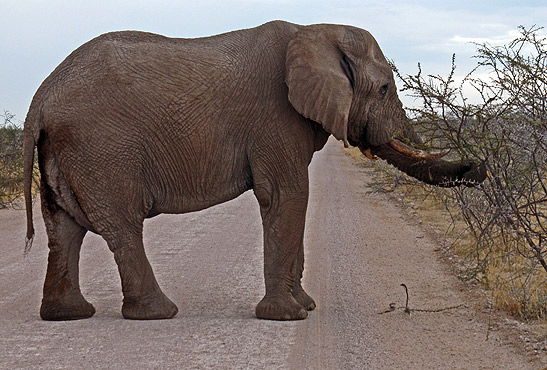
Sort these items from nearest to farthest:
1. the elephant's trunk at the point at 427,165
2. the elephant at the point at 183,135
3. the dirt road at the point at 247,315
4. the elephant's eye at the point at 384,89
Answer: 1. the dirt road at the point at 247,315
2. the elephant at the point at 183,135
3. the elephant's trunk at the point at 427,165
4. the elephant's eye at the point at 384,89

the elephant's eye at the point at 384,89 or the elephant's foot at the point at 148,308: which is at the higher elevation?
the elephant's eye at the point at 384,89

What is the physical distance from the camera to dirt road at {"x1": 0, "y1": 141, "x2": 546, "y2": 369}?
230 inches

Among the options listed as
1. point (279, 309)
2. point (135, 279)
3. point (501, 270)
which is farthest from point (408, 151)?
point (135, 279)

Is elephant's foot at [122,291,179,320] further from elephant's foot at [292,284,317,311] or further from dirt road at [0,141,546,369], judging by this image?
elephant's foot at [292,284,317,311]

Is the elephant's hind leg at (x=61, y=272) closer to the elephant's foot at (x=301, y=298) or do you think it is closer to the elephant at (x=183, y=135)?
the elephant at (x=183, y=135)

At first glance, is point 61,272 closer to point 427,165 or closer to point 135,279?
point 135,279

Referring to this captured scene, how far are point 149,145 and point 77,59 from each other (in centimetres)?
94

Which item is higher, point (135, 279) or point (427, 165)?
point (427, 165)

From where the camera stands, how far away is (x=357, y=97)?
23.8 ft

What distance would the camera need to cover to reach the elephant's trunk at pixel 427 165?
23.6ft

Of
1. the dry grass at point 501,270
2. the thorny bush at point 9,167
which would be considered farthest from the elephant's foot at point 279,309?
the thorny bush at point 9,167

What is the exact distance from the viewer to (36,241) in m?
11.1

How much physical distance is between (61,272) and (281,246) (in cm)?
187

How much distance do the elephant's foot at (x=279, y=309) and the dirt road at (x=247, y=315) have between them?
81 mm
